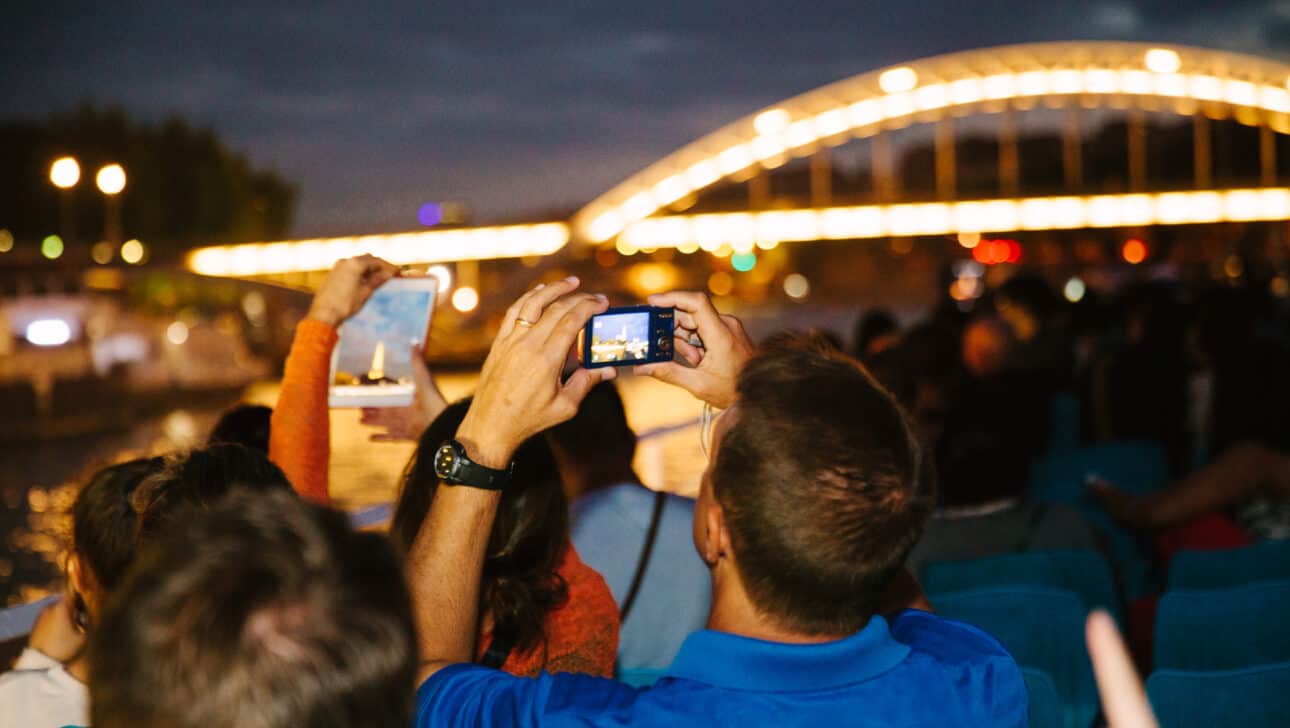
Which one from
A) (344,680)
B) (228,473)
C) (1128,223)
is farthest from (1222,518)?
(1128,223)

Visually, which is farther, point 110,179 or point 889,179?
point 889,179

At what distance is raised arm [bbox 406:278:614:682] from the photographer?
1.78 m

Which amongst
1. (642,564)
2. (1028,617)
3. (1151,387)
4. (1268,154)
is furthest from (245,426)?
(1268,154)

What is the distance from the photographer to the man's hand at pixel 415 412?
2.99 metres

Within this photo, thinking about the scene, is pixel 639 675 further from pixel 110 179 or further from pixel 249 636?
pixel 110 179

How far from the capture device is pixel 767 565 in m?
1.69

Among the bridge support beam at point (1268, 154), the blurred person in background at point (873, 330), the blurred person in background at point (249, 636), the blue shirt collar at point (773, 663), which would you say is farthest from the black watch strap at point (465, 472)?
the bridge support beam at point (1268, 154)

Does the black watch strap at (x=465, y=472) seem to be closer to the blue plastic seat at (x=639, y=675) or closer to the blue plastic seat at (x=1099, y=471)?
the blue plastic seat at (x=639, y=675)

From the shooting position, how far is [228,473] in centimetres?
203

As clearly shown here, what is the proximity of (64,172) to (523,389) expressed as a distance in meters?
3.92

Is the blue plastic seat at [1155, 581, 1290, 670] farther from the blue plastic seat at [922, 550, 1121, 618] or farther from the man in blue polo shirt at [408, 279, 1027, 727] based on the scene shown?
the man in blue polo shirt at [408, 279, 1027, 727]

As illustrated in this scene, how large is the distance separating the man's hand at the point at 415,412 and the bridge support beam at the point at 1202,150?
77.2m

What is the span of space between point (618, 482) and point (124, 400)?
28.6 m

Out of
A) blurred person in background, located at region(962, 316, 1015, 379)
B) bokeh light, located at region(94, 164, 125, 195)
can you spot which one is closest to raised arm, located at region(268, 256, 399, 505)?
bokeh light, located at region(94, 164, 125, 195)
